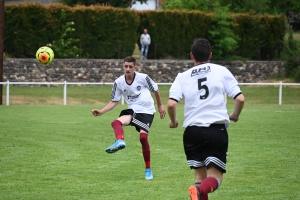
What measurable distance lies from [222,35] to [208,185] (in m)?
33.1

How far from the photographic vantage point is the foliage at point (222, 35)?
1529 inches

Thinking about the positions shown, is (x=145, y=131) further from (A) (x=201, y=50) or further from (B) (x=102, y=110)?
(A) (x=201, y=50)

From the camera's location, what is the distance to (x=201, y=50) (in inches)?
273

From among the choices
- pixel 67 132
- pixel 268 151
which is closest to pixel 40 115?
pixel 67 132

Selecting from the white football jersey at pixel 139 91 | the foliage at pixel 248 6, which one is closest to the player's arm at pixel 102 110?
the white football jersey at pixel 139 91

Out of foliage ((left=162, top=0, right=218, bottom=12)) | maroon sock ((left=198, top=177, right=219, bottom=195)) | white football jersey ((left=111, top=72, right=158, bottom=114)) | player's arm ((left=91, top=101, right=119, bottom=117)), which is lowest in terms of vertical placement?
maroon sock ((left=198, top=177, right=219, bottom=195))

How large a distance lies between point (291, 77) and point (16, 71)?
50.5 ft

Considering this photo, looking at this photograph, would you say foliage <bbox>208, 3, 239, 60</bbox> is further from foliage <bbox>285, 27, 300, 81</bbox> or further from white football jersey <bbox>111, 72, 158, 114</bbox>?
white football jersey <bbox>111, 72, 158, 114</bbox>

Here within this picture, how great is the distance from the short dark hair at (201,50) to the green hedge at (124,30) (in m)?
29.5

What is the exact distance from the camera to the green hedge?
35625 mm

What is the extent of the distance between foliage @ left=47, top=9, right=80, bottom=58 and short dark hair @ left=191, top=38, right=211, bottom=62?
28957 millimetres

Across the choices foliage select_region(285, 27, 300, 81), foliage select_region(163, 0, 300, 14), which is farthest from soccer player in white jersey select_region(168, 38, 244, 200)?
foliage select_region(163, 0, 300, 14)

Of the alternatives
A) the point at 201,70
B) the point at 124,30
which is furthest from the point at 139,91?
the point at 124,30

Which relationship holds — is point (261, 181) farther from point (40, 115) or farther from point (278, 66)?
point (278, 66)
